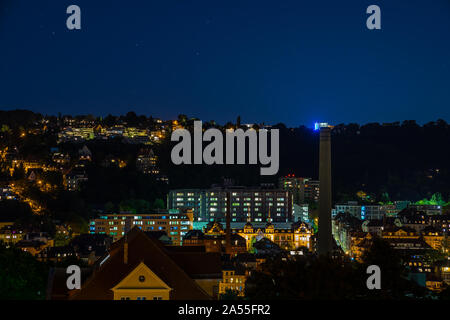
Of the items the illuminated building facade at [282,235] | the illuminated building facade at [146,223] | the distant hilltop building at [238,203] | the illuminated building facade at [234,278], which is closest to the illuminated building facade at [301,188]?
the distant hilltop building at [238,203]

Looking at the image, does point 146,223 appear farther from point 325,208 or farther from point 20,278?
→ point 20,278

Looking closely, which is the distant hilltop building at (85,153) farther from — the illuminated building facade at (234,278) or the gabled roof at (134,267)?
the gabled roof at (134,267)

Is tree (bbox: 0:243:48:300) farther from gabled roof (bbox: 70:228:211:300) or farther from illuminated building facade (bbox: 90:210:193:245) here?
illuminated building facade (bbox: 90:210:193:245)

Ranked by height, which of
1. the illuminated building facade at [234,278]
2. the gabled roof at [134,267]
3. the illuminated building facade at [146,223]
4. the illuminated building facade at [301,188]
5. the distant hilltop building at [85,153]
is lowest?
the illuminated building facade at [234,278]

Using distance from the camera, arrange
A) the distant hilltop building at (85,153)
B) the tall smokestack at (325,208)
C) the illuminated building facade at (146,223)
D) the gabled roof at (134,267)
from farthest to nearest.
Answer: the distant hilltop building at (85,153)
the illuminated building facade at (146,223)
the tall smokestack at (325,208)
the gabled roof at (134,267)

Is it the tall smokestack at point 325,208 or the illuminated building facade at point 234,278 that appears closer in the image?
the tall smokestack at point 325,208

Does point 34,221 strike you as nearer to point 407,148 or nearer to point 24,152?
point 24,152

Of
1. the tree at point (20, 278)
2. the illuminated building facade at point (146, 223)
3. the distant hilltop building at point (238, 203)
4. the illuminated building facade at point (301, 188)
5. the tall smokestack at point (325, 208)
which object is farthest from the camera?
the illuminated building facade at point (301, 188)
